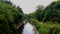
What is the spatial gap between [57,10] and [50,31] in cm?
418

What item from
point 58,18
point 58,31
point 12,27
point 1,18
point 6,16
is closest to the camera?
point 58,31

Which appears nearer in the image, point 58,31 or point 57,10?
point 58,31

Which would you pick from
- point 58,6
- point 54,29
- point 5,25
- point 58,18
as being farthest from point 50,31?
point 58,6

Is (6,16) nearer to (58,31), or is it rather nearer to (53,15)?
(58,31)

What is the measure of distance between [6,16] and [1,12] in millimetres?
521

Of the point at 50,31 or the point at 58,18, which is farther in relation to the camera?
the point at 58,18

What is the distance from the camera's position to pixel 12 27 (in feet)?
36.9

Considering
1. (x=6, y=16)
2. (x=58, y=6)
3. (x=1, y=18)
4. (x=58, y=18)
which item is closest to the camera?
(x=1, y=18)

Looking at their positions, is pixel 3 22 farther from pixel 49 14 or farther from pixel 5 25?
pixel 49 14

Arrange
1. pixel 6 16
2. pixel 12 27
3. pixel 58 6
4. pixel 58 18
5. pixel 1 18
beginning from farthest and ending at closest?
pixel 58 6, pixel 58 18, pixel 12 27, pixel 6 16, pixel 1 18

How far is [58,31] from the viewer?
8.55 meters

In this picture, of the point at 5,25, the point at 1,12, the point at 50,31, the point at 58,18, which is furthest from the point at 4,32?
the point at 58,18

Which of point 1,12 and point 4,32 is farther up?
point 1,12

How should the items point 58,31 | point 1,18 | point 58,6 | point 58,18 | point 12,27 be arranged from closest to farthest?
point 58,31, point 1,18, point 12,27, point 58,18, point 58,6
